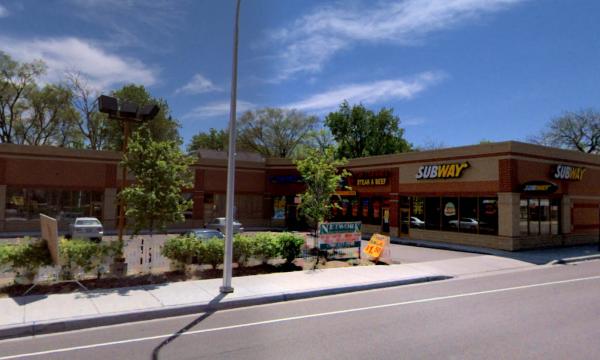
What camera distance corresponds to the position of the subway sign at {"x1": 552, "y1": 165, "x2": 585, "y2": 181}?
2392 centimetres

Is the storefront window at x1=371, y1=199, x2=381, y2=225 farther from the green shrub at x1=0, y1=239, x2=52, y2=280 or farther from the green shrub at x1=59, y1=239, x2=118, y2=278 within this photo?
the green shrub at x1=0, y1=239, x2=52, y2=280

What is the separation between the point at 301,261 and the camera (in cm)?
1653

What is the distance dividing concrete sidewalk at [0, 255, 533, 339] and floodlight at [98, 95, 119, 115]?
18.1ft

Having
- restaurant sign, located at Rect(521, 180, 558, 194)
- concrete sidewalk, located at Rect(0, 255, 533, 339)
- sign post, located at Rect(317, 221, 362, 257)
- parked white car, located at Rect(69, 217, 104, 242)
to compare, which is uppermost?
restaurant sign, located at Rect(521, 180, 558, 194)

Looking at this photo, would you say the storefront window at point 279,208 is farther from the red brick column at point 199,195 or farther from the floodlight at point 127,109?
the floodlight at point 127,109

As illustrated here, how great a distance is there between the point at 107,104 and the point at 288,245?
717 cm

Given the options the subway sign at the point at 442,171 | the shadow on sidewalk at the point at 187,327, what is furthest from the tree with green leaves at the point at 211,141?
the shadow on sidewalk at the point at 187,327

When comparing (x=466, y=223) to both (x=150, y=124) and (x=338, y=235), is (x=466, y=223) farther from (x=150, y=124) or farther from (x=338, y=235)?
(x=150, y=124)

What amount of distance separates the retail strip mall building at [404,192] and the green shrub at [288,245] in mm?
8879

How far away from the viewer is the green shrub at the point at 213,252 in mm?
13625

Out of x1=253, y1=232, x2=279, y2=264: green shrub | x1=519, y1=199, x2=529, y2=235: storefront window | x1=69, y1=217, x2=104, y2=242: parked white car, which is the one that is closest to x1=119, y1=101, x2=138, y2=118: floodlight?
x1=253, y1=232, x2=279, y2=264: green shrub

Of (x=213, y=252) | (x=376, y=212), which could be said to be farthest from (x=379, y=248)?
(x=376, y=212)

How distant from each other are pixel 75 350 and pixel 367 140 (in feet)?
149

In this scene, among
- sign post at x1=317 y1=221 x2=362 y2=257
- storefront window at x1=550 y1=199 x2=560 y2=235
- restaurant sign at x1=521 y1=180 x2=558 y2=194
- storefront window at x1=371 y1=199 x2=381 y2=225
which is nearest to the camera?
sign post at x1=317 y1=221 x2=362 y2=257
